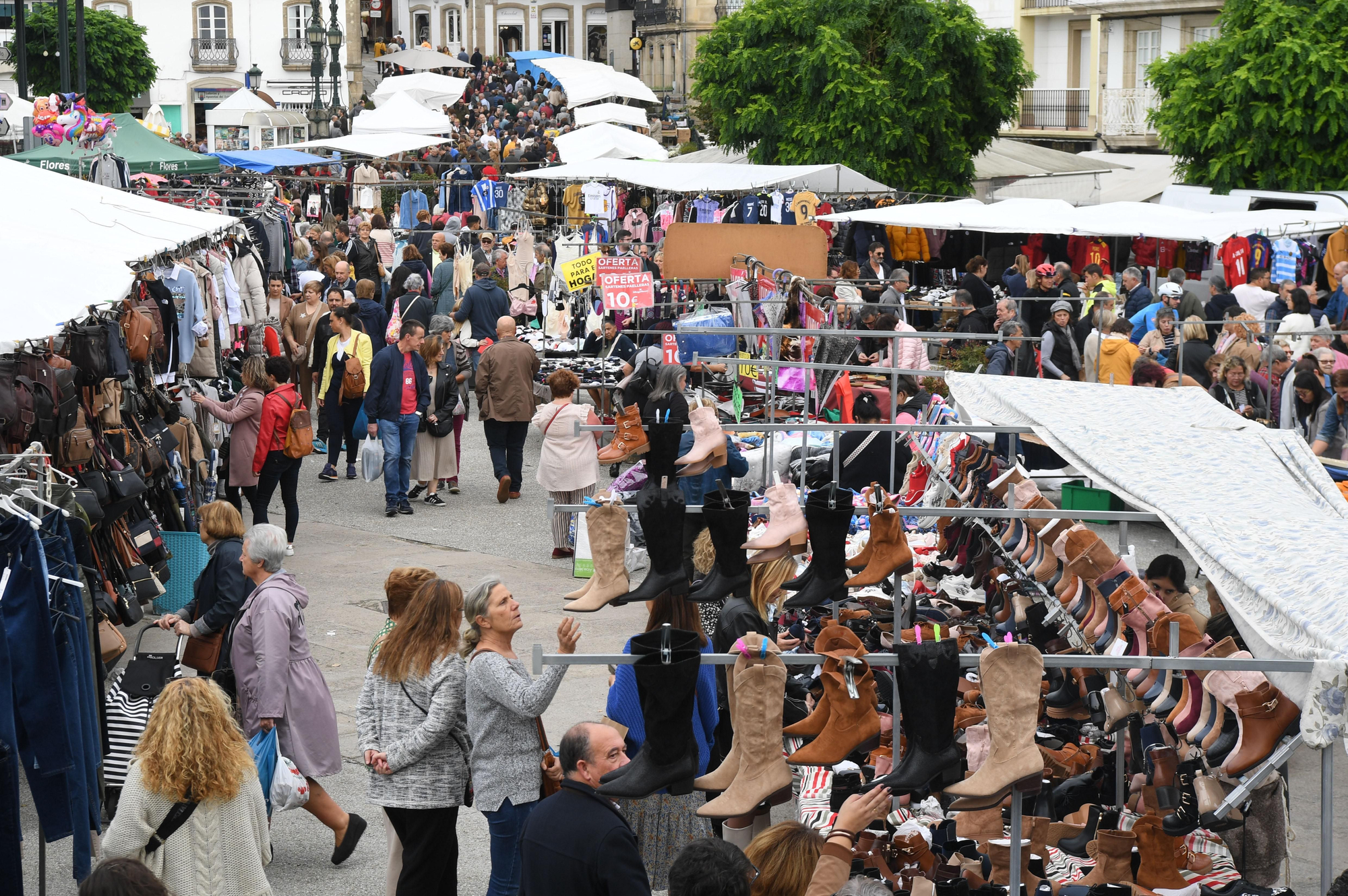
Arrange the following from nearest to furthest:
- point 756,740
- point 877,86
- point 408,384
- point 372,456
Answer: point 756,740
point 408,384
point 372,456
point 877,86

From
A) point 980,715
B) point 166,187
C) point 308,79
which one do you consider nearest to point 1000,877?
point 980,715

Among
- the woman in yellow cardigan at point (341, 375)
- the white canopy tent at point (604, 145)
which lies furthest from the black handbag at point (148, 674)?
the white canopy tent at point (604, 145)

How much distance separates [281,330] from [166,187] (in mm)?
8133

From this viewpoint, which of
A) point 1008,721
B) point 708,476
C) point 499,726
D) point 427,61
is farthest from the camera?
point 427,61

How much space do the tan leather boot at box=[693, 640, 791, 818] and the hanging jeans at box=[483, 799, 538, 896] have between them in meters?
1.30

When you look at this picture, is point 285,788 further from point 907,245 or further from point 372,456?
point 907,245

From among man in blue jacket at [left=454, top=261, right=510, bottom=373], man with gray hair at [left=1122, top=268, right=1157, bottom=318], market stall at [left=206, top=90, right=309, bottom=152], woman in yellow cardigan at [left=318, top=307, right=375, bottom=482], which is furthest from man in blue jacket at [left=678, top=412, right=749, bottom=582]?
market stall at [left=206, top=90, right=309, bottom=152]

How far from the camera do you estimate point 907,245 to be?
70.2 feet

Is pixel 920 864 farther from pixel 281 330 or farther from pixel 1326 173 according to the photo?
pixel 1326 173

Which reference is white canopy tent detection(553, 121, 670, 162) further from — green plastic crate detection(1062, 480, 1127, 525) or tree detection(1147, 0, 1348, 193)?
green plastic crate detection(1062, 480, 1127, 525)

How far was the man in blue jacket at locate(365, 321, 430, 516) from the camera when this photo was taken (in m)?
12.1

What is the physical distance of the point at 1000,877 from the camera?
515 centimetres

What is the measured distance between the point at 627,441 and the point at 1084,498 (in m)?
4.98

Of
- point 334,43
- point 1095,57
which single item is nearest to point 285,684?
point 334,43
